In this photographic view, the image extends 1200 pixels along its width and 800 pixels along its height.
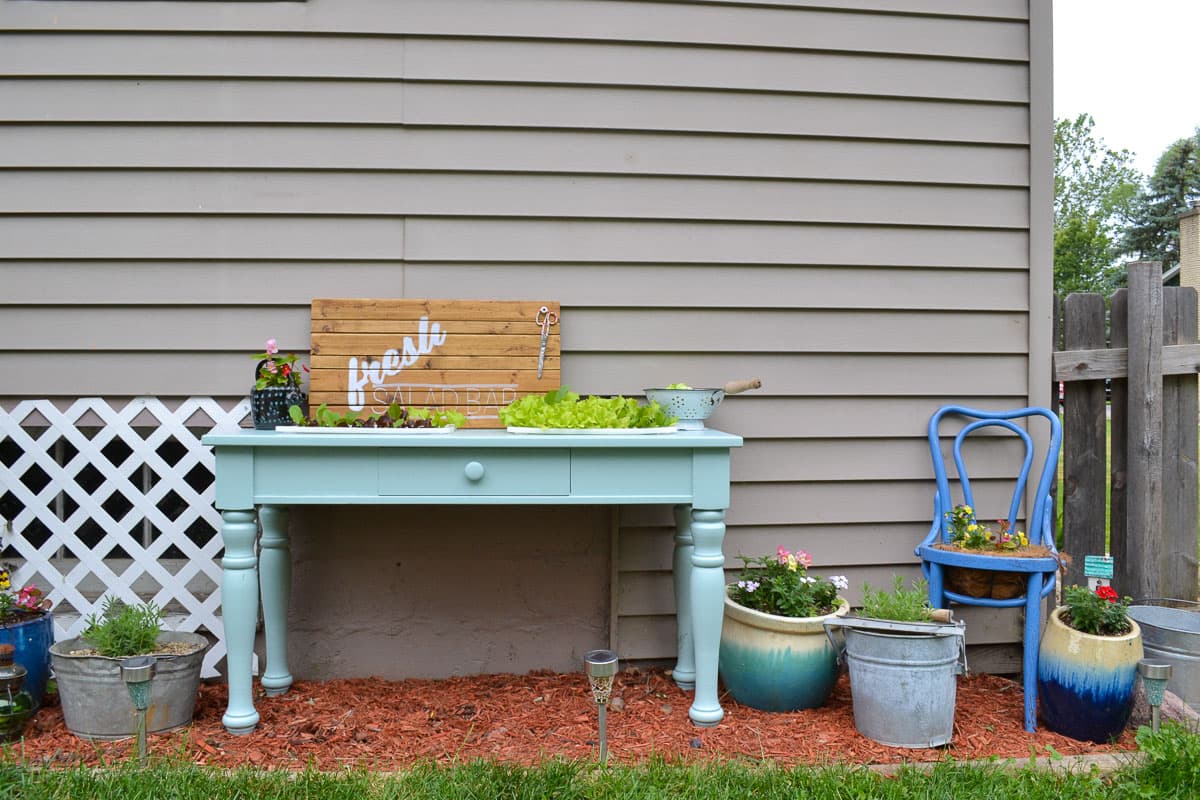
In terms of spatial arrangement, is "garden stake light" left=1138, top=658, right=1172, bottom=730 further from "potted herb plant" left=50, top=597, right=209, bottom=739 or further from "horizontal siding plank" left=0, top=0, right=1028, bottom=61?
"potted herb plant" left=50, top=597, right=209, bottom=739

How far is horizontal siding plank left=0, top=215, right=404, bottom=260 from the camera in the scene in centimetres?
292

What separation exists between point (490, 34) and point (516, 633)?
2.28 metres

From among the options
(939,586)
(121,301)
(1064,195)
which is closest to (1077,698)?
(939,586)

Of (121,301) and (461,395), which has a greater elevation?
(121,301)

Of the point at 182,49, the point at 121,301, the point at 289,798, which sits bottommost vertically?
the point at 289,798

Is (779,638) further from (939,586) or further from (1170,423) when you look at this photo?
(1170,423)

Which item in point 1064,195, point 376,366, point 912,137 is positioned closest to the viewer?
point 376,366

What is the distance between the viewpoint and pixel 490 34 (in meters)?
2.98

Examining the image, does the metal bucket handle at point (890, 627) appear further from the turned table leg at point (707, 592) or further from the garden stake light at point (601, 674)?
the garden stake light at point (601, 674)

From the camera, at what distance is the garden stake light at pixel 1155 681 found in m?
2.32

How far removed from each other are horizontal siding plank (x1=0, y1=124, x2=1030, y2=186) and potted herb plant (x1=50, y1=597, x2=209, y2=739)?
1.66 meters

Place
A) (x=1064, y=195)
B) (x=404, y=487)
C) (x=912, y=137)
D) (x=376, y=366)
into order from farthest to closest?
(x=1064, y=195) → (x=912, y=137) → (x=376, y=366) → (x=404, y=487)

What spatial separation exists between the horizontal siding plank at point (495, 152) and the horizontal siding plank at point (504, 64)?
201 mm

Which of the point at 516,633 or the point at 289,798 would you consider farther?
the point at 516,633
